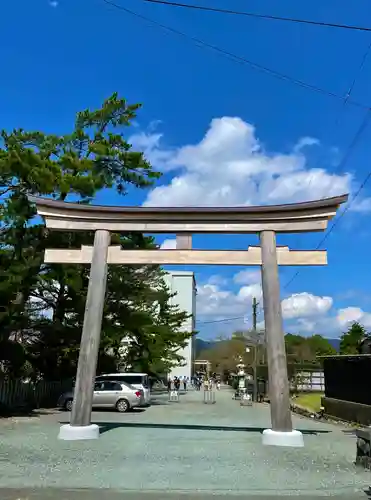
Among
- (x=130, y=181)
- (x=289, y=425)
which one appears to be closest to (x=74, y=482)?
(x=289, y=425)

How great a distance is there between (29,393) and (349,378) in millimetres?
15893

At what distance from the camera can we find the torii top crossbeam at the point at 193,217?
13227mm

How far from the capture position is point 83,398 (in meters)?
12.4

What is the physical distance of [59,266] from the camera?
20438 millimetres

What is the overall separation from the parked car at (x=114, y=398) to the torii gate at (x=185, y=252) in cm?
1283

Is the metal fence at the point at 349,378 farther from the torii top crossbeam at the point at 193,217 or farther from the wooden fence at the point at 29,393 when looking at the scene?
the wooden fence at the point at 29,393

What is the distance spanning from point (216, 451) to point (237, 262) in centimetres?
494

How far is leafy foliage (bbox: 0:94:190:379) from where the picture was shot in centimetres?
1844

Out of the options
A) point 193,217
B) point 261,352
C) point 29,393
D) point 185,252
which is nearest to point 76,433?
point 185,252

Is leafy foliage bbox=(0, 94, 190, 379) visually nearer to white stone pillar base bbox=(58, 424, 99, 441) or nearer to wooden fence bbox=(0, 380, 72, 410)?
wooden fence bbox=(0, 380, 72, 410)

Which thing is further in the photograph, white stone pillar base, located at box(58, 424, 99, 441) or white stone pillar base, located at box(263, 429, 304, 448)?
white stone pillar base, located at box(58, 424, 99, 441)

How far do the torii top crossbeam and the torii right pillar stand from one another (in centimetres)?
54

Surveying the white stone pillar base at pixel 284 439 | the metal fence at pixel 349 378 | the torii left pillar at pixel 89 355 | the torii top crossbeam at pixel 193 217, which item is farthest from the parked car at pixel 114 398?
the white stone pillar base at pixel 284 439

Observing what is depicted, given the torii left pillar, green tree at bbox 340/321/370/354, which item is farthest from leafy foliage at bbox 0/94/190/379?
green tree at bbox 340/321/370/354
